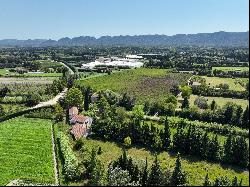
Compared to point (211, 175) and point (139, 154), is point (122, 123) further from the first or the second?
point (211, 175)

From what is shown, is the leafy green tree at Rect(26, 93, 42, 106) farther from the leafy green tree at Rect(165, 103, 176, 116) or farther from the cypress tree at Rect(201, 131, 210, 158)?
the cypress tree at Rect(201, 131, 210, 158)

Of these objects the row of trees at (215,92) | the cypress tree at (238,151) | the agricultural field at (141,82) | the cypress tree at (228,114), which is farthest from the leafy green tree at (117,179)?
the row of trees at (215,92)

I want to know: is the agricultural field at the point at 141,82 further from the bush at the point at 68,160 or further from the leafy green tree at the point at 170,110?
the bush at the point at 68,160

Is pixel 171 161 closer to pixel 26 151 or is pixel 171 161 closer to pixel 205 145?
pixel 205 145

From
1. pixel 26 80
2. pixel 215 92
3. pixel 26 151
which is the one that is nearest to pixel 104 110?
pixel 26 151

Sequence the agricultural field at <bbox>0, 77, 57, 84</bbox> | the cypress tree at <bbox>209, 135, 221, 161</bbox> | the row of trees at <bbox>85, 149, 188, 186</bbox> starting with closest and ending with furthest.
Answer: the row of trees at <bbox>85, 149, 188, 186</bbox> → the cypress tree at <bbox>209, 135, 221, 161</bbox> → the agricultural field at <bbox>0, 77, 57, 84</bbox>

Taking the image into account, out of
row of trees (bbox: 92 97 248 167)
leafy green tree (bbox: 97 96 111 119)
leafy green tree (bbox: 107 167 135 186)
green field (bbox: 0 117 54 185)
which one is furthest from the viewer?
leafy green tree (bbox: 97 96 111 119)

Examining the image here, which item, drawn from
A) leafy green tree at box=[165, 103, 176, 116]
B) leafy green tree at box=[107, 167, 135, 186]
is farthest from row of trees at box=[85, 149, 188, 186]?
leafy green tree at box=[165, 103, 176, 116]

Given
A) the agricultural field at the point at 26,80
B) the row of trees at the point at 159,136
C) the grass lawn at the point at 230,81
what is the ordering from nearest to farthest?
the row of trees at the point at 159,136
the grass lawn at the point at 230,81
the agricultural field at the point at 26,80
